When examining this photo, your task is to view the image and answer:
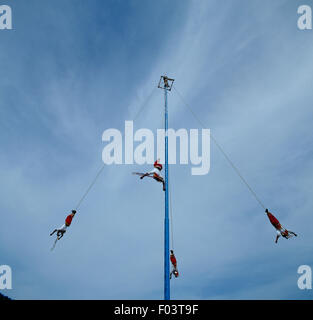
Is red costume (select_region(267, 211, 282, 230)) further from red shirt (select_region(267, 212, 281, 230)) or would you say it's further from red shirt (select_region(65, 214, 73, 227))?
red shirt (select_region(65, 214, 73, 227))

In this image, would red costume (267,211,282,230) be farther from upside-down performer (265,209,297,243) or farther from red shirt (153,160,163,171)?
red shirt (153,160,163,171)

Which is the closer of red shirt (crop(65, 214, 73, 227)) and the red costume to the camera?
red shirt (crop(65, 214, 73, 227))

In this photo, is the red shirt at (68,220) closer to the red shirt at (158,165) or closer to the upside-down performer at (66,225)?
the upside-down performer at (66,225)

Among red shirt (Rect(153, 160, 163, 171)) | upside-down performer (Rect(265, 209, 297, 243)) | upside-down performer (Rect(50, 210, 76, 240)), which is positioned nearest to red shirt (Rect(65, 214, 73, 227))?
upside-down performer (Rect(50, 210, 76, 240))

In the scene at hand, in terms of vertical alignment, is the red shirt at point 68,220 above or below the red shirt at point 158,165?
below

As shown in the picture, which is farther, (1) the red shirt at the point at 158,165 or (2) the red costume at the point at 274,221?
(1) the red shirt at the point at 158,165

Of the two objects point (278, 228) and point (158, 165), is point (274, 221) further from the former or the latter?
point (158, 165)

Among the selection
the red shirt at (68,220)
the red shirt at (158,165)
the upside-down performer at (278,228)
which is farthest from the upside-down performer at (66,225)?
the upside-down performer at (278,228)

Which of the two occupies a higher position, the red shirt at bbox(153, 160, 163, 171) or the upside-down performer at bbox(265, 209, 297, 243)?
the red shirt at bbox(153, 160, 163, 171)
